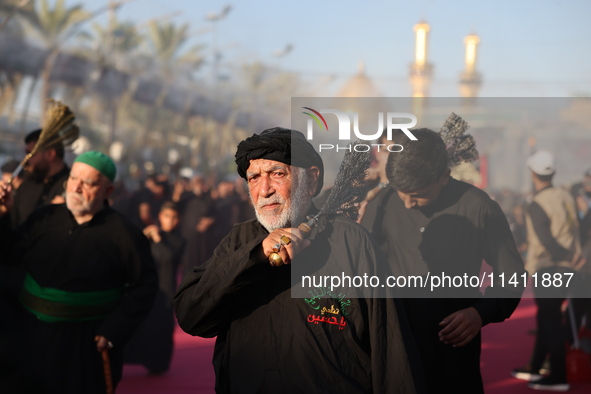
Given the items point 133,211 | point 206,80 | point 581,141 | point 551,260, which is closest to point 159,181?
point 133,211

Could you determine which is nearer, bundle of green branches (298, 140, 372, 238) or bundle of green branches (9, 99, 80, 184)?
bundle of green branches (298, 140, 372, 238)

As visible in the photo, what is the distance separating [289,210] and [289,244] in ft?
0.98

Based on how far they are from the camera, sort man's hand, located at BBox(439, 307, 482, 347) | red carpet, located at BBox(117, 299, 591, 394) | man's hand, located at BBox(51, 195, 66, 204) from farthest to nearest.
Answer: red carpet, located at BBox(117, 299, 591, 394) → man's hand, located at BBox(51, 195, 66, 204) → man's hand, located at BBox(439, 307, 482, 347)

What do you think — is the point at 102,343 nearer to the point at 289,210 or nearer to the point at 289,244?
the point at 289,210

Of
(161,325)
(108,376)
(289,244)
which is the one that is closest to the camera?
Result: (289,244)

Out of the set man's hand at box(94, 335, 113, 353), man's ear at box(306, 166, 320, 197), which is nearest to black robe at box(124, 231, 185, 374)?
man's hand at box(94, 335, 113, 353)

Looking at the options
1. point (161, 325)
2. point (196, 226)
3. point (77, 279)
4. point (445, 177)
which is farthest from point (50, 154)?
point (196, 226)

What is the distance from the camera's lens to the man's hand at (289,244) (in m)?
2.88

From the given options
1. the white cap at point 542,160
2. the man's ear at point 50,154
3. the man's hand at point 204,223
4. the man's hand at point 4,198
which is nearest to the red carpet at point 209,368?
the man's ear at point 50,154

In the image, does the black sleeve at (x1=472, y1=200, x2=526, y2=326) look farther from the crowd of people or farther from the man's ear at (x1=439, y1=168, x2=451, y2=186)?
the man's ear at (x1=439, y1=168, x2=451, y2=186)

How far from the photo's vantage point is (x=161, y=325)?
28.6 feet

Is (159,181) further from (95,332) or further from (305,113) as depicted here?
(305,113)

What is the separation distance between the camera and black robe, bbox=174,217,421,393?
9.53ft

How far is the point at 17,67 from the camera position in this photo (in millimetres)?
21844
